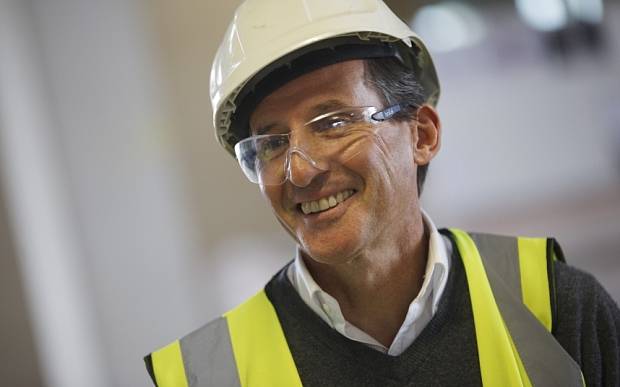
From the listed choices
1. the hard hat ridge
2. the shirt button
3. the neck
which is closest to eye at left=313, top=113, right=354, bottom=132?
the hard hat ridge

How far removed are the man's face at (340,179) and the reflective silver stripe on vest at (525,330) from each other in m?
0.33

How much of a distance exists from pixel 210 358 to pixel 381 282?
1.53 ft

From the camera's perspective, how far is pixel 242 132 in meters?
1.58

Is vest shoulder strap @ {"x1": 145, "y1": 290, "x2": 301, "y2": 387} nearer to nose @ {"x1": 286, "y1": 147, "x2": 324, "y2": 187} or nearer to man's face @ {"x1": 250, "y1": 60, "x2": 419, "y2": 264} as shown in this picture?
man's face @ {"x1": 250, "y1": 60, "x2": 419, "y2": 264}

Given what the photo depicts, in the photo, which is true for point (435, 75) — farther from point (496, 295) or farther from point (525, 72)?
point (525, 72)

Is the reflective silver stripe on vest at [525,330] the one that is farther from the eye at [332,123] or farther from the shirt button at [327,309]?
the eye at [332,123]

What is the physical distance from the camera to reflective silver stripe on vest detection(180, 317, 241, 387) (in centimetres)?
137

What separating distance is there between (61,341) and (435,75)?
93.0 inches

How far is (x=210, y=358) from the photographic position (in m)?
1.42

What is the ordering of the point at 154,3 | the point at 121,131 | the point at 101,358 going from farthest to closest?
the point at 154,3
the point at 121,131
the point at 101,358

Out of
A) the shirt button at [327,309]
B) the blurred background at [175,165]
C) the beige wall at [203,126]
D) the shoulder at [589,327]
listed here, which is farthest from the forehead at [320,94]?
the beige wall at [203,126]

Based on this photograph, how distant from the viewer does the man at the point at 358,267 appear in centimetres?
134

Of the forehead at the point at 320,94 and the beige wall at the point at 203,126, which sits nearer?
the forehead at the point at 320,94

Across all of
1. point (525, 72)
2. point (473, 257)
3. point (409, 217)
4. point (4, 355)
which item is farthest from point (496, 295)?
point (525, 72)
